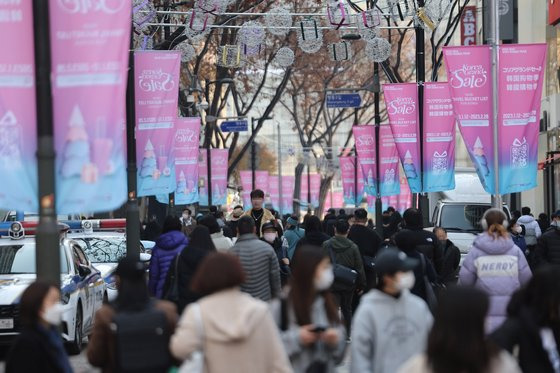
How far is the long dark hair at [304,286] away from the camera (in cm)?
745

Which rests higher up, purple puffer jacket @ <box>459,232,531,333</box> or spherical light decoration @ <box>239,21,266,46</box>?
spherical light decoration @ <box>239,21,266,46</box>

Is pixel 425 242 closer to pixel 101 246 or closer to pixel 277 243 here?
pixel 277 243

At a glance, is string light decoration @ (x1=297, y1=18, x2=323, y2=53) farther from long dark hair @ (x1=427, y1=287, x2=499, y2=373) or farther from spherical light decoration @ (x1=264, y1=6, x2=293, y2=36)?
long dark hair @ (x1=427, y1=287, x2=499, y2=373)

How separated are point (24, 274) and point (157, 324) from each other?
31.6 feet

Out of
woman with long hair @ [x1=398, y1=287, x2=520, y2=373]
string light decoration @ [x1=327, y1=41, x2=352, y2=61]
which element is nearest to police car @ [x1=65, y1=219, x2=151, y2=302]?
string light decoration @ [x1=327, y1=41, x2=352, y2=61]

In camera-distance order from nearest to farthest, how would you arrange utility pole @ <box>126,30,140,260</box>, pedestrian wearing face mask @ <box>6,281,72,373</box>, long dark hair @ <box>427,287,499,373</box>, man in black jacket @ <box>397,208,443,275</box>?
long dark hair @ <box>427,287,499,373</box> → pedestrian wearing face mask @ <box>6,281,72,373</box> → man in black jacket @ <box>397,208,443,275</box> → utility pole @ <box>126,30,140,260</box>

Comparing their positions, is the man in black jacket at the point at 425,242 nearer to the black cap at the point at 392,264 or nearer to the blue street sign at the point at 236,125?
the black cap at the point at 392,264

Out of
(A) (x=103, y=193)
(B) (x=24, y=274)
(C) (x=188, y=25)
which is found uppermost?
(C) (x=188, y=25)

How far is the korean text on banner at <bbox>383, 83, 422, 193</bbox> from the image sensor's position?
27.1 m

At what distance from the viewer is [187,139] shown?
28375mm

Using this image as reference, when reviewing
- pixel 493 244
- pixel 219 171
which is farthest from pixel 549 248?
pixel 219 171

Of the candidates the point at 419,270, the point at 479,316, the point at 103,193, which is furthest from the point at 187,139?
the point at 479,316

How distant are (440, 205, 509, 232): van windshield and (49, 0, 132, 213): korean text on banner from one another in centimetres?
1678

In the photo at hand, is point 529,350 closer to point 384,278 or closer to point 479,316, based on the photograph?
point 384,278
